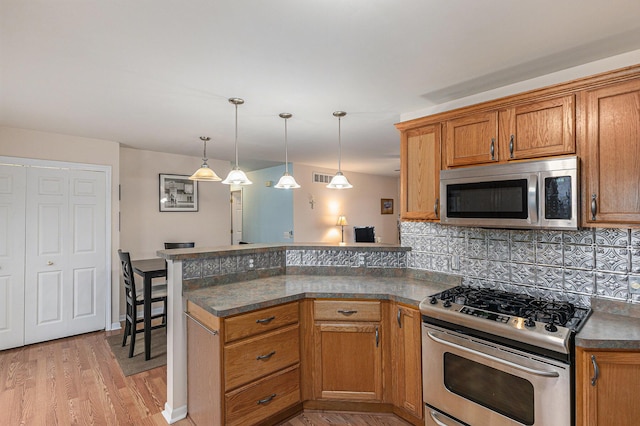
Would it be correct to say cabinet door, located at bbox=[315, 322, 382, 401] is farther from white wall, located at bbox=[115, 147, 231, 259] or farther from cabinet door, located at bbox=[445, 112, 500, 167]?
white wall, located at bbox=[115, 147, 231, 259]

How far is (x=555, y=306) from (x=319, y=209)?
4.93 metres

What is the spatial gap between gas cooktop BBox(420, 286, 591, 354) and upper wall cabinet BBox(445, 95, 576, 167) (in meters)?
0.95

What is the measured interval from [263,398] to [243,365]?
31cm

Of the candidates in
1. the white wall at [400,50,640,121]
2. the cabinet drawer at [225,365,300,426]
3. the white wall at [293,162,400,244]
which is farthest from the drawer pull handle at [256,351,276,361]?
the white wall at [293,162,400,244]

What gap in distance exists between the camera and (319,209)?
6648 millimetres

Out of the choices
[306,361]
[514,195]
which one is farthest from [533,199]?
[306,361]

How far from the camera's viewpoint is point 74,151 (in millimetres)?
3750

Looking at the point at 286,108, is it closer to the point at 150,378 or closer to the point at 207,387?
the point at 207,387

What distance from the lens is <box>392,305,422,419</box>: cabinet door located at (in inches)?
85.0

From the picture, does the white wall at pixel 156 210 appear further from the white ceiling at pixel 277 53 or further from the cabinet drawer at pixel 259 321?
the cabinet drawer at pixel 259 321

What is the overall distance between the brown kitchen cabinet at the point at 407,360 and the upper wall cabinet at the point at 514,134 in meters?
1.18

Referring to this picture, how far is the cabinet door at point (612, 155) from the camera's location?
1701 mm

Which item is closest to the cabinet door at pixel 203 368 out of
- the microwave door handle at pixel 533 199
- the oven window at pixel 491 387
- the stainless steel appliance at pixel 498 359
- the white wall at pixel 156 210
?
the stainless steel appliance at pixel 498 359

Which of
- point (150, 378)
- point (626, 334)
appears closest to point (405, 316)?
point (626, 334)
